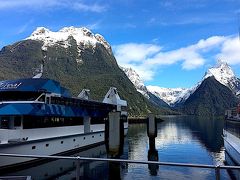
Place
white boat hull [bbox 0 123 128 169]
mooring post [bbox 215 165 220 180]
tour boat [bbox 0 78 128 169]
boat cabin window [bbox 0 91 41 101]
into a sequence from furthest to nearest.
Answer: boat cabin window [bbox 0 91 41 101] → tour boat [bbox 0 78 128 169] → white boat hull [bbox 0 123 128 169] → mooring post [bbox 215 165 220 180]

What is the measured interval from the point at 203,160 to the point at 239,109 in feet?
29.3

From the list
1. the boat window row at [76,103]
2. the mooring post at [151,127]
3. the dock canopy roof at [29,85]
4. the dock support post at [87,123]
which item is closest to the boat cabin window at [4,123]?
the dock canopy roof at [29,85]

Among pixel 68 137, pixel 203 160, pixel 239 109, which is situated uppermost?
pixel 239 109

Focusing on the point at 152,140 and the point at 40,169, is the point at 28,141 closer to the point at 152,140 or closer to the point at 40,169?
the point at 40,169

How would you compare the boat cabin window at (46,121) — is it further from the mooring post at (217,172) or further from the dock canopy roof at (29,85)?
the mooring post at (217,172)

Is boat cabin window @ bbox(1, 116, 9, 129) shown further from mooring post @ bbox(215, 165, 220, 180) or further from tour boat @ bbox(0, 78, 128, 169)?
mooring post @ bbox(215, 165, 220, 180)

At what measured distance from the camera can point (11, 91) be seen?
132 feet

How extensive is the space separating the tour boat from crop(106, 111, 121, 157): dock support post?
137cm

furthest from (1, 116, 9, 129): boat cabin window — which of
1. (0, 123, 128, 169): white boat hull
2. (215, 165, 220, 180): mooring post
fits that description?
(215, 165, 220, 180): mooring post

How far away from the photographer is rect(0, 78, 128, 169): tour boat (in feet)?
119

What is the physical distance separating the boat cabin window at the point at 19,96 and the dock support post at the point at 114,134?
37.9 feet

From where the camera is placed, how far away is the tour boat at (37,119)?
3616 cm

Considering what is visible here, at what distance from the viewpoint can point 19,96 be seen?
40406 mm

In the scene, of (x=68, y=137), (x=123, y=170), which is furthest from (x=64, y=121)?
(x=123, y=170)
